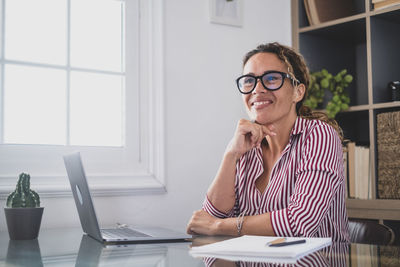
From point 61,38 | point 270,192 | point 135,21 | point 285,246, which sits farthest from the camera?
point 135,21

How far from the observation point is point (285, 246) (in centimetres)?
114

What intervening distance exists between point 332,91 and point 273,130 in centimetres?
91

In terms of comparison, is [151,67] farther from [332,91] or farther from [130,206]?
[332,91]

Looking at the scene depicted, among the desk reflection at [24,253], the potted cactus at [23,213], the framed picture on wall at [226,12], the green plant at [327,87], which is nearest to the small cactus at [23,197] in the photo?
the potted cactus at [23,213]

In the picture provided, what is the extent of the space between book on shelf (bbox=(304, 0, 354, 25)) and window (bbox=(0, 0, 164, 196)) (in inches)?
37.3

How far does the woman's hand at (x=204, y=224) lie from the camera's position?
1.68 m

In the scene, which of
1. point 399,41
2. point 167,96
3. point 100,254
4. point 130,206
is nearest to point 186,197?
point 130,206

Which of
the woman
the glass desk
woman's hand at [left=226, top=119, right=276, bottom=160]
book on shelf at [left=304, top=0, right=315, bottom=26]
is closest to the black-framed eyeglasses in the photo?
the woman

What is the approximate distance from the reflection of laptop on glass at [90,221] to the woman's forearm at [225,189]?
0.31m

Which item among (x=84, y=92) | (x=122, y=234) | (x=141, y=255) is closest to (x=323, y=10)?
(x=84, y=92)

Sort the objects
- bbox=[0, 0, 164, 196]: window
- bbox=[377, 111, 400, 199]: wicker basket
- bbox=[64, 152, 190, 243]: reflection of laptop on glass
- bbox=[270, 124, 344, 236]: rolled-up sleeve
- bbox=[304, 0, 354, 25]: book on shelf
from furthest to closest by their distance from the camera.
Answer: bbox=[304, 0, 354, 25]: book on shelf
bbox=[377, 111, 400, 199]: wicker basket
bbox=[0, 0, 164, 196]: window
bbox=[270, 124, 344, 236]: rolled-up sleeve
bbox=[64, 152, 190, 243]: reflection of laptop on glass

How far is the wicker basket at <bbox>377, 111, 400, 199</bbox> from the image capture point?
7.94 feet

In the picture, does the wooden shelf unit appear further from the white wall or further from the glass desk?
the glass desk

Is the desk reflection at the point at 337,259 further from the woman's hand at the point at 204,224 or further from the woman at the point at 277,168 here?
the woman's hand at the point at 204,224
